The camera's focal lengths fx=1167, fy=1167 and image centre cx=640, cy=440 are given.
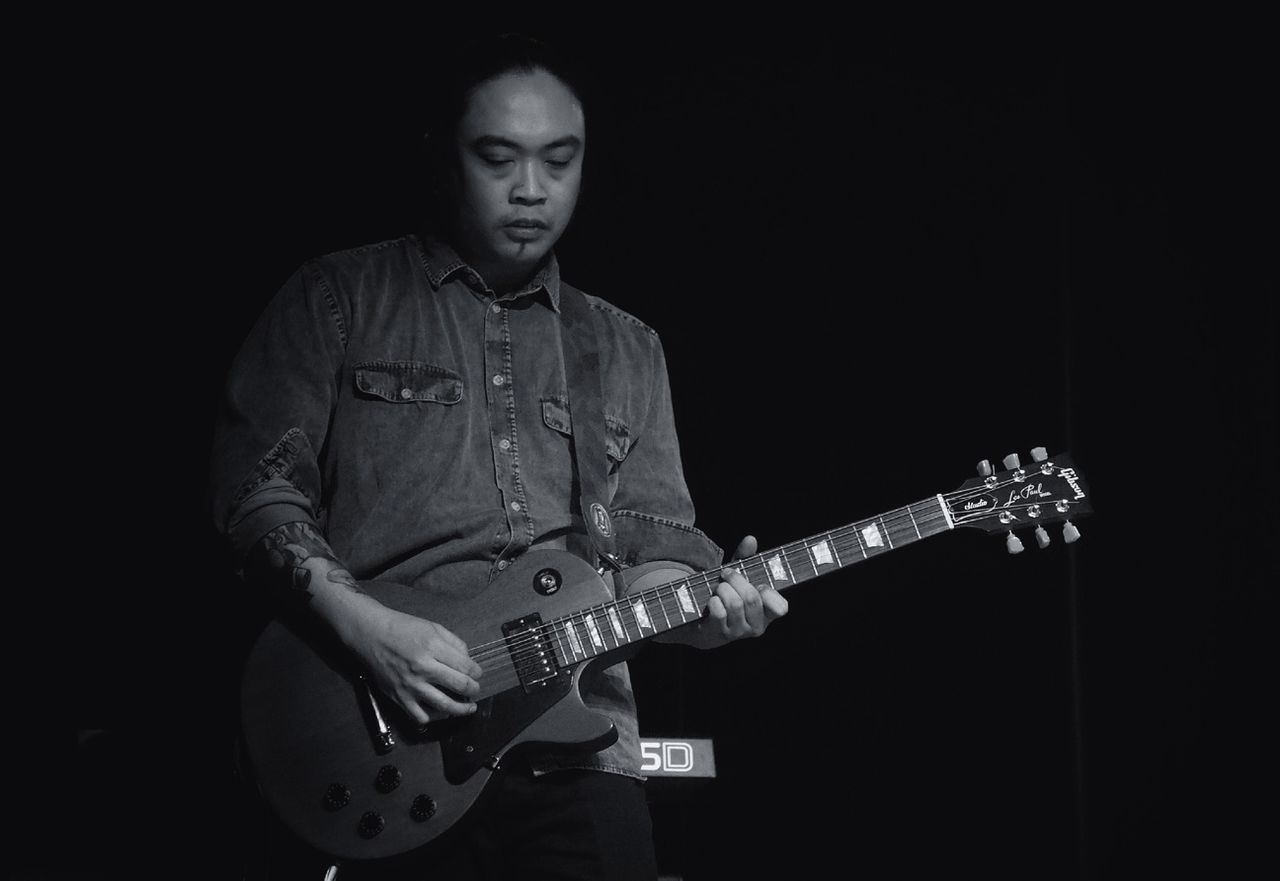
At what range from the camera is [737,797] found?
288cm

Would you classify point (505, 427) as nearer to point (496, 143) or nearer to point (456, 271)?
point (456, 271)

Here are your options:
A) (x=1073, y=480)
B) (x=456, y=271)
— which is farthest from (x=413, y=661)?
(x=1073, y=480)

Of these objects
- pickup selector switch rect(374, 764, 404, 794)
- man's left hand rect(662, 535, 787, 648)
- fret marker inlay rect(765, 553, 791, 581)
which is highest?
fret marker inlay rect(765, 553, 791, 581)

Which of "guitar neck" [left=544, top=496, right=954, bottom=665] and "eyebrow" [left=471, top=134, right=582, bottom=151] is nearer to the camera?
"guitar neck" [left=544, top=496, right=954, bottom=665]

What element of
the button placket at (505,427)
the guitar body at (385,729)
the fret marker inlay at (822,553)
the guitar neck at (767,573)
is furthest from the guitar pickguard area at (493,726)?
the fret marker inlay at (822,553)

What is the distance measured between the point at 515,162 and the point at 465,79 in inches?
7.2

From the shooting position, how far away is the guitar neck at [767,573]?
1885 millimetres

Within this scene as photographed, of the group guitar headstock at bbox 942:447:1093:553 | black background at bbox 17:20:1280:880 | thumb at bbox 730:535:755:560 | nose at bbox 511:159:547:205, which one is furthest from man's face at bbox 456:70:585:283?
guitar headstock at bbox 942:447:1093:553

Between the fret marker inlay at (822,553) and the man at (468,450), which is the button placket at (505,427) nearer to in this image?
the man at (468,450)

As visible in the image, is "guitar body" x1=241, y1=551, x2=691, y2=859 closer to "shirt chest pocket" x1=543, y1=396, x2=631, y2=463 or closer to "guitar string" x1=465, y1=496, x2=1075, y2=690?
"guitar string" x1=465, y1=496, x2=1075, y2=690

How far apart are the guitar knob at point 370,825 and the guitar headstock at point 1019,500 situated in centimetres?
108

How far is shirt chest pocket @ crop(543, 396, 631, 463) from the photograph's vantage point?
82.2 inches

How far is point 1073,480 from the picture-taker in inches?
82.4

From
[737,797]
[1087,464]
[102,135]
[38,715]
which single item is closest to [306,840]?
[38,715]
